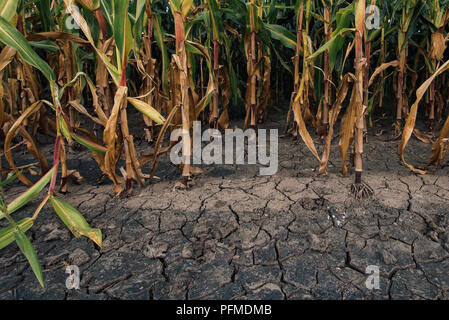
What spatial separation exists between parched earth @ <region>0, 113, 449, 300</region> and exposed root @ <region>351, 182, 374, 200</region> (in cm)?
4

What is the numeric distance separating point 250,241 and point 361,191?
0.70 m

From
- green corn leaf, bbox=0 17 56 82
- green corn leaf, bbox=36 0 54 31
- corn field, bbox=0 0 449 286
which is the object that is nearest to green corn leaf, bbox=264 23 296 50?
corn field, bbox=0 0 449 286

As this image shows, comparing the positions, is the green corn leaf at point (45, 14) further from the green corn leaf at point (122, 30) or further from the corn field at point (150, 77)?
the green corn leaf at point (122, 30)

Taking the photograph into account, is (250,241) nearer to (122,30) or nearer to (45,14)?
(122,30)

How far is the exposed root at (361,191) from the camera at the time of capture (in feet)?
5.79

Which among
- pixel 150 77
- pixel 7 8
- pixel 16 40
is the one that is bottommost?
pixel 150 77

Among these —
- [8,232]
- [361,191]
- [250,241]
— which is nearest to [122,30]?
[8,232]

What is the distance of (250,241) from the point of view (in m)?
1.49

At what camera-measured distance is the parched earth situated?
1.24m

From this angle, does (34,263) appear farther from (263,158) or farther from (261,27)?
(261,27)

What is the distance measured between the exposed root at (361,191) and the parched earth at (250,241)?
38mm

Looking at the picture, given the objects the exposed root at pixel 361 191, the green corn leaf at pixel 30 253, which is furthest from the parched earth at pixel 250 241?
the green corn leaf at pixel 30 253

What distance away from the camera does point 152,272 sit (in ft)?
4.33

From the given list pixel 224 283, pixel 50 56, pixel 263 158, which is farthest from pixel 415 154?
pixel 50 56
